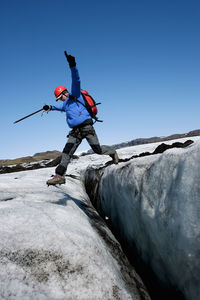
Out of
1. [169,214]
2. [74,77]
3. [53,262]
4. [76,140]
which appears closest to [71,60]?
[74,77]

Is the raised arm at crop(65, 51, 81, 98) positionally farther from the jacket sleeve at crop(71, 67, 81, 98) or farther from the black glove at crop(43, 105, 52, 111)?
the black glove at crop(43, 105, 52, 111)

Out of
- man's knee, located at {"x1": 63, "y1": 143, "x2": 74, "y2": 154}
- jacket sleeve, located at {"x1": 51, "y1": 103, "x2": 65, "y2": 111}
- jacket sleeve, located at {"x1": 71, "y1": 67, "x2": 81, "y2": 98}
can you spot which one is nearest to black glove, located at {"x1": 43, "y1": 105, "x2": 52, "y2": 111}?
jacket sleeve, located at {"x1": 51, "y1": 103, "x2": 65, "y2": 111}

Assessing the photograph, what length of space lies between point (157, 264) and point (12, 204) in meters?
1.91

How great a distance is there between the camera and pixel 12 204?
2770 mm

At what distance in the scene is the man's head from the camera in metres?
4.52

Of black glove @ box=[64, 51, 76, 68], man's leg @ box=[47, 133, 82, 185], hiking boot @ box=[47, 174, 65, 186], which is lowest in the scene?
hiking boot @ box=[47, 174, 65, 186]

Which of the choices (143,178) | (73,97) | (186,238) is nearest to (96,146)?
(73,97)

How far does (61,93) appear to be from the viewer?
4520mm

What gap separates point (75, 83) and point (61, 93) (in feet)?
1.96

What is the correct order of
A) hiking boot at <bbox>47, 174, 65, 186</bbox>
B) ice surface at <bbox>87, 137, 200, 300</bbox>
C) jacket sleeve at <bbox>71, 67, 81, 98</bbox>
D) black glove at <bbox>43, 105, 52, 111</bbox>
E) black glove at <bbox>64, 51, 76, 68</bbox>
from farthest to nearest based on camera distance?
black glove at <bbox>43, 105, 52, 111</bbox>, hiking boot at <bbox>47, 174, 65, 186</bbox>, jacket sleeve at <bbox>71, 67, 81, 98</bbox>, black glove at <bbox>64, 51, 76, 68</bbox>, ice surface at <bbox>87, 137, 200, 300</bbox>

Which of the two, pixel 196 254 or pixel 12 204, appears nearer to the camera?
pixel 196 254

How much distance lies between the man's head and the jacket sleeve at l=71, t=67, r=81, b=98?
373 millimetres

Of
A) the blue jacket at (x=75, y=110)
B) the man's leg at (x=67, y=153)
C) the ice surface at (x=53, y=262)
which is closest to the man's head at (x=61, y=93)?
the blue jacket at (x=75, y=110)

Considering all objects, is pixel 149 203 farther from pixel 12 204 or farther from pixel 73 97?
pixel 73 97
